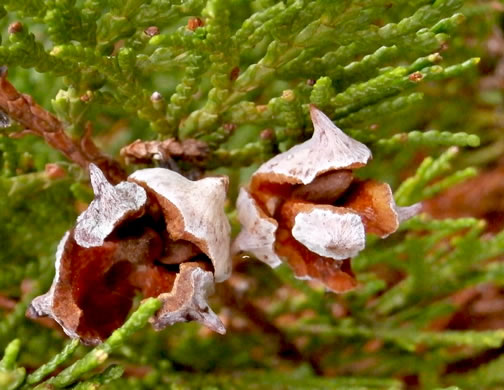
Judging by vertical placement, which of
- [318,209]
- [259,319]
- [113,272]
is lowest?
[259,319]

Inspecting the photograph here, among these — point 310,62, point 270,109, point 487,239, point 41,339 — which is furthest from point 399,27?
point 41,339

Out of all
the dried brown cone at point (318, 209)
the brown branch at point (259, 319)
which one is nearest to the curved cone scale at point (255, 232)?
the dried brown cone at point (318, 209)

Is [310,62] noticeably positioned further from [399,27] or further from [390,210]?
[390,210]

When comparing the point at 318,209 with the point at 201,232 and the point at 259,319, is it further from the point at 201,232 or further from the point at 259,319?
the point at 259,319

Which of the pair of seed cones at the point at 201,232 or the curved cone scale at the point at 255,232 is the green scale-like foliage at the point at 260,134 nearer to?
the pair of seed cones at the point at 201,232

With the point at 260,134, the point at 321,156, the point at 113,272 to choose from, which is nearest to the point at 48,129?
the point at 113,272

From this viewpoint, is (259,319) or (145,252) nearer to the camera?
(145,252)
